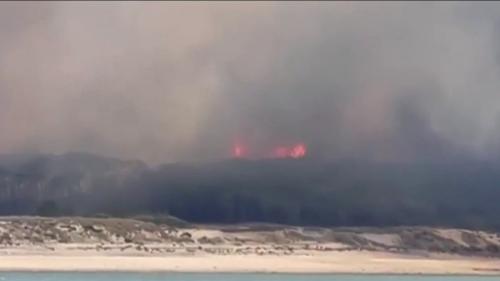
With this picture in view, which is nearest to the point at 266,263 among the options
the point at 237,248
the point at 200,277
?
the point at 237,248

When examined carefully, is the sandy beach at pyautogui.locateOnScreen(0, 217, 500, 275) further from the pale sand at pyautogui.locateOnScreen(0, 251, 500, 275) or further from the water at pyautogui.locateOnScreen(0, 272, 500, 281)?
the water at pyautogui.locateOnScreen(0, 272, 500, 281)

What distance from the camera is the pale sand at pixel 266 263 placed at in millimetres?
90438

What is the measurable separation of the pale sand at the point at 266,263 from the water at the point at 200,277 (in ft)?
11.3

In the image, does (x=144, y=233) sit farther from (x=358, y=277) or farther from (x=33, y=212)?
(x=358, y=277)

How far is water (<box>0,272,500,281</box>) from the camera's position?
79.5m

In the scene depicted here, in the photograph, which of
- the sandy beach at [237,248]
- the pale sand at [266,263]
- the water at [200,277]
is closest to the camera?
the water at [200,277]

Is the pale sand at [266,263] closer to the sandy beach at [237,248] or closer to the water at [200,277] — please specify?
the sandy beach at [237,248]

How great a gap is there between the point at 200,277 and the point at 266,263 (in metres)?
13.4

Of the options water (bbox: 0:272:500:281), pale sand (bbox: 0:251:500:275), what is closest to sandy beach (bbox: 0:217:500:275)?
pale sand (bbox: 0:251:500:275)

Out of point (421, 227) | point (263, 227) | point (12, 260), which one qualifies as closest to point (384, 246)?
point (421, 227)

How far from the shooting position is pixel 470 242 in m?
106

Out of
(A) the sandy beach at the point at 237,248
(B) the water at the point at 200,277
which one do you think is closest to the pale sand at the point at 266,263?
(A) the sandy beach at the point at 237,248

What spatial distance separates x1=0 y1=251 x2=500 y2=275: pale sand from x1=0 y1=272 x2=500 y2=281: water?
3.44 m

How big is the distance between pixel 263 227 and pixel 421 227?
1413 cm
